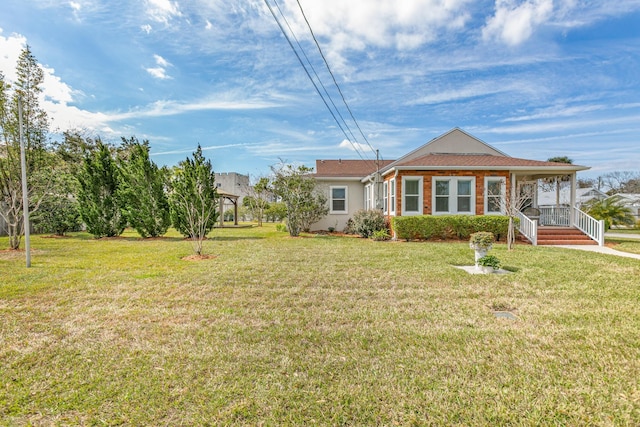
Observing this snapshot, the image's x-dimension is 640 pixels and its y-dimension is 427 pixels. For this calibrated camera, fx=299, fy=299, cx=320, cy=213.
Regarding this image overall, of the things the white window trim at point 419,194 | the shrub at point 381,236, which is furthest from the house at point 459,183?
the shrub at point 381,236

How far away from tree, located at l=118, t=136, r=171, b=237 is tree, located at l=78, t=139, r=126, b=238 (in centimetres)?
58

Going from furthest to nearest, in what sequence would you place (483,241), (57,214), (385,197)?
1. (385,197)
2. (57,214)
3. (483,241)

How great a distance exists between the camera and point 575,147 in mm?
19953

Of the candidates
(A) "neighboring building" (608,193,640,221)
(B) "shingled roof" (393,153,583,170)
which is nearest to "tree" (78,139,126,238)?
(B) "shingled roof" (393,153,583,170)

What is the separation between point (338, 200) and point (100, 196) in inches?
466

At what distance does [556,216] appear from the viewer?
13867 millimetres

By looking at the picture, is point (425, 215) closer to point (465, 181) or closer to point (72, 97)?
point (465, 181)

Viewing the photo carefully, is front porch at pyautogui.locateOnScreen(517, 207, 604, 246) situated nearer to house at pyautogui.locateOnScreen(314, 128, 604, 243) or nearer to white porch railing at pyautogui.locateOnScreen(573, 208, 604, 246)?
white porch railing at pyautogui.locateOnScreen(573, 208, 604, 246)

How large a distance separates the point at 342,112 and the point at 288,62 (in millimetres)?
3640

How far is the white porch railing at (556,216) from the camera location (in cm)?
1351

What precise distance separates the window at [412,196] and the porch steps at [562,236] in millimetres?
4866

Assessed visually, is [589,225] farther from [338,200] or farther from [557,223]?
[338,200]

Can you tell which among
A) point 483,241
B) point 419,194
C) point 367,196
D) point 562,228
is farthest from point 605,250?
point 367,196

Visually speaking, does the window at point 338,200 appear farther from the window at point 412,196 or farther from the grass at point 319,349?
the grass at point 319,349
